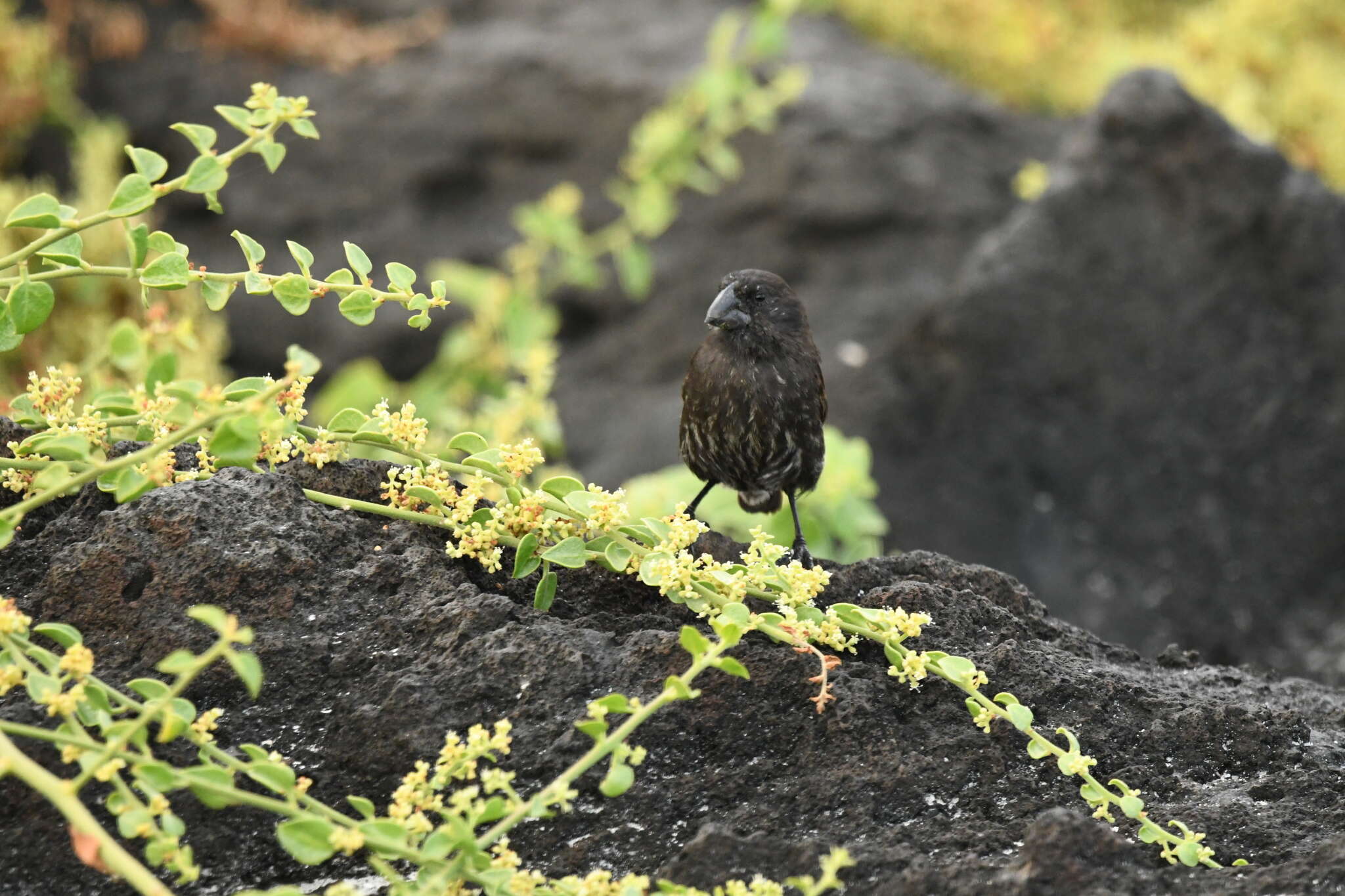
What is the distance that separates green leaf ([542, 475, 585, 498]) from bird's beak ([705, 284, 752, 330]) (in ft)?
5.32

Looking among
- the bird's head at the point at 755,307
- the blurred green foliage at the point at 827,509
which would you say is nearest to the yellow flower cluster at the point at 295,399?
the bird's head at the point at 755,307

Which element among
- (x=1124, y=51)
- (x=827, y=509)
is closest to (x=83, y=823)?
(x=827, y=509)

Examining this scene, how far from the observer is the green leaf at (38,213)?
199 centimetres

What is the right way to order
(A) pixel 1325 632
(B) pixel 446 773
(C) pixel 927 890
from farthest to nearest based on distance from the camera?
(A) pixel 1325 632 → (C) pixel 927 890 → (B) pixel 446 773

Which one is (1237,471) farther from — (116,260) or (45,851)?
(116,260)

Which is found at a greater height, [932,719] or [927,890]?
[932,719]

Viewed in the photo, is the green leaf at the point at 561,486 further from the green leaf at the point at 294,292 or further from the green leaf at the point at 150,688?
the green leaf at the point at 150,688

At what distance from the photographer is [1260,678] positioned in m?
2.99

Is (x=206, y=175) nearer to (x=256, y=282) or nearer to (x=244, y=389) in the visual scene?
(x=256, y=282)

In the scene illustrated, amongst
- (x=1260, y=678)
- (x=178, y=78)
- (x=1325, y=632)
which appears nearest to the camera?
(x=1260, y=678)

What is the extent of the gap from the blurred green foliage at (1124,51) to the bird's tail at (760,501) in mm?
4992

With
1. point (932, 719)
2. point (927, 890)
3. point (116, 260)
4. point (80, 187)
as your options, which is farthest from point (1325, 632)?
point (80, 187)

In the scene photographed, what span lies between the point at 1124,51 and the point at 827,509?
545 cm

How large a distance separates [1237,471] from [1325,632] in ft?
2.35
